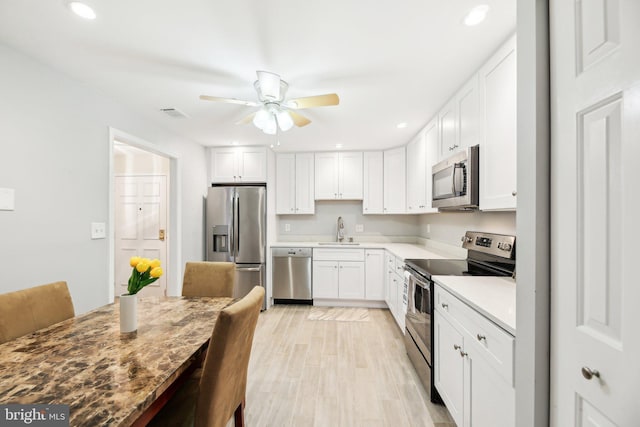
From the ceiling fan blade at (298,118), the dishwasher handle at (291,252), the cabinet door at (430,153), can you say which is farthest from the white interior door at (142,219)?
the cabinet door at (430,153)

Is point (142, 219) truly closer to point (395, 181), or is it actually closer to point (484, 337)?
point (395, 181)

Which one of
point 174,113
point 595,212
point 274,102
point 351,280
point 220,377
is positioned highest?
point 174,113

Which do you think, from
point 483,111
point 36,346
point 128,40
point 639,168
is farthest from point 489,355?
point 128,40

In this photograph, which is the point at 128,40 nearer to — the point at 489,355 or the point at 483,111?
the point at 483,111

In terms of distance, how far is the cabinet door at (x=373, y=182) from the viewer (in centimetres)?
418

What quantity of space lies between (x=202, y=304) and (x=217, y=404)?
76cm

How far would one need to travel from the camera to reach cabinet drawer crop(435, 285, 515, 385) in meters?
1.05

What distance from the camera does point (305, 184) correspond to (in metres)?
4.30

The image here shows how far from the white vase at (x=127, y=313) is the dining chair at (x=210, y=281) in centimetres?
76

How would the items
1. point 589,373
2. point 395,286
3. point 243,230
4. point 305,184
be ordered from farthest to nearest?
1. point 305,184
2. point 243,230
3. point 395,286
4. point 589,373

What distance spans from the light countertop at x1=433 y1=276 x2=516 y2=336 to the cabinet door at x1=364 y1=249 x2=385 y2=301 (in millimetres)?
2021

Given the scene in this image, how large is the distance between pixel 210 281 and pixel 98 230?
1.10 metres

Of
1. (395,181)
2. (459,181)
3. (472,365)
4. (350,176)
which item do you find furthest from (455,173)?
(350,176)

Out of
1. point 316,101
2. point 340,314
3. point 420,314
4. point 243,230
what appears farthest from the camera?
point 243,230
